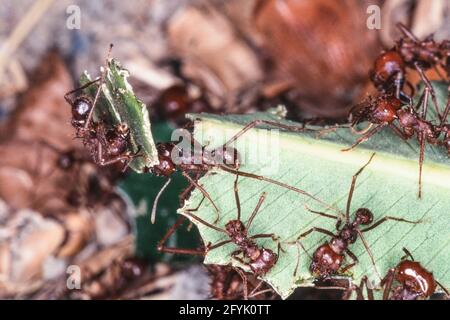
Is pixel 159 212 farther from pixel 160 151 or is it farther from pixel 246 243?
pixel 246 243

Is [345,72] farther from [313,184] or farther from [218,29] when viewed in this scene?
[313,184]

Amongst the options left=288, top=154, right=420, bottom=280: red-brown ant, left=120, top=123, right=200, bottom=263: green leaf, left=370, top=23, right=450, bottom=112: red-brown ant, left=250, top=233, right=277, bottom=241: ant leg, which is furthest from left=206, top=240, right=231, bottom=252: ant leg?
A: left=370, top=23, right=450, bottom=112: red-brown ant

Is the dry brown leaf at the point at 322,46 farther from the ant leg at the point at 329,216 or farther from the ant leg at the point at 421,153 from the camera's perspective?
the ant leg at the point at 329,216

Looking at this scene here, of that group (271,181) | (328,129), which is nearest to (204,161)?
(271,181)

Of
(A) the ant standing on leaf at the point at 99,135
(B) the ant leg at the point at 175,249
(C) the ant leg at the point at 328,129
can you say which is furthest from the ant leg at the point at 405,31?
(A) the ant standing on leaf at the point at 99,135
